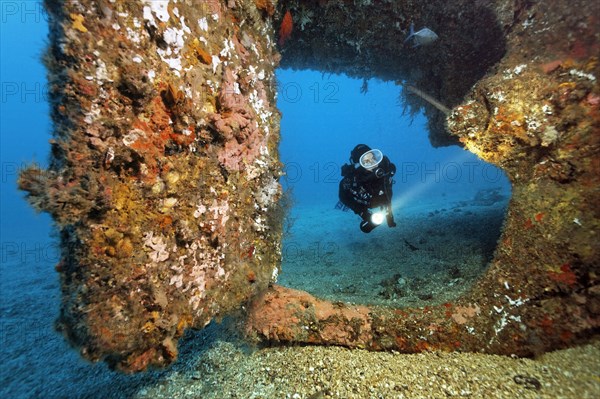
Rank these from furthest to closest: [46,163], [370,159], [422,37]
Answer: [370,159], [422,37], [46,163]

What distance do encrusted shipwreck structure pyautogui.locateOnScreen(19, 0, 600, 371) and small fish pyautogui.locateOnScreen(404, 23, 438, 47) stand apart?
84 cm

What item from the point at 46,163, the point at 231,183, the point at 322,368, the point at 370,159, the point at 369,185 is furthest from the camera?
the point at 369,185

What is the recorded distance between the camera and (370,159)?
5.79 m

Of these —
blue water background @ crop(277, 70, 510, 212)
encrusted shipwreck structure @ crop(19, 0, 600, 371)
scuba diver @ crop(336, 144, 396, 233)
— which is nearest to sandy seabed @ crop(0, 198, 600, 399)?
encrusted shipwreck structure @ crop(19, 0, 600, 371)

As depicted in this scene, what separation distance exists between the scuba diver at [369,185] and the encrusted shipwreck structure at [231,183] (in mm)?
2305

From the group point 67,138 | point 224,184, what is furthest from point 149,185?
point 224,184

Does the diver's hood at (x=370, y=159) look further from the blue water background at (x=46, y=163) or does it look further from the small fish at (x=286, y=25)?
the small fish at (x=286, y=25)

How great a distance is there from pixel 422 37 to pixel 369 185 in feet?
A: 9.12

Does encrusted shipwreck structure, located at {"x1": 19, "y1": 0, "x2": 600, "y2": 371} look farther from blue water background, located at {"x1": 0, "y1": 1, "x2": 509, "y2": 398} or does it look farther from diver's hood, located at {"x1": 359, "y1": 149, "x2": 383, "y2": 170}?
diver's hood, located at {"x1": 359, "y1": 149, "x2": 383, "y2": 170}

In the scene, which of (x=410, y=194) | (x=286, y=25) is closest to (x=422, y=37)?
(x=286, y=25)

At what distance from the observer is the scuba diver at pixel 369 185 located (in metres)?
5.74

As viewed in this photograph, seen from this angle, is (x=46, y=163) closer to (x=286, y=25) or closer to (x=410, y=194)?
(x=286, y=25)

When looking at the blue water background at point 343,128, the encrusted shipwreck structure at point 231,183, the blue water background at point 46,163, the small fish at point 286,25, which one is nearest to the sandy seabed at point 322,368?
the blue water background at point 46,163

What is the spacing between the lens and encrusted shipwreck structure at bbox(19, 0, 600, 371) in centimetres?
183
